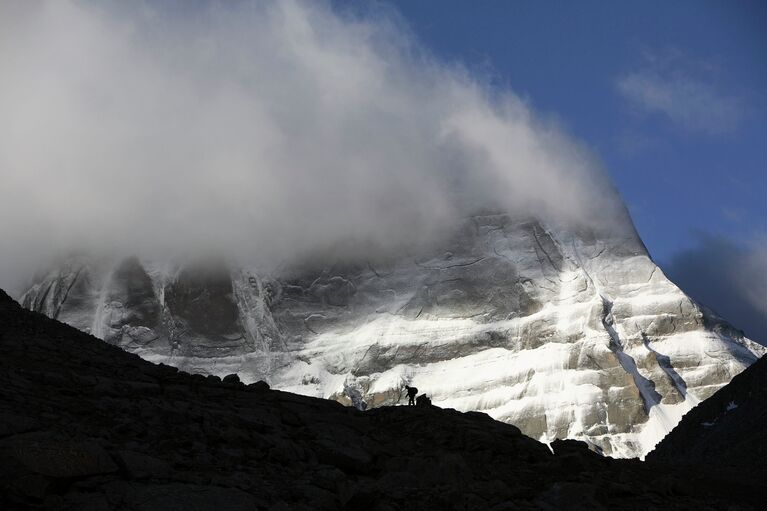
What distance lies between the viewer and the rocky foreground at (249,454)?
68.4 feet

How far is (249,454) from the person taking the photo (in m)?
24.1

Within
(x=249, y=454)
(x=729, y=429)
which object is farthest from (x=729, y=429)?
(x=249, y=454)

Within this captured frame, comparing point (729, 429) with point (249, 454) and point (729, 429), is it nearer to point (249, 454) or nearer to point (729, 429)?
point (729, 429)

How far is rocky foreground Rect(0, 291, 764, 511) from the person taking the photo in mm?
20844

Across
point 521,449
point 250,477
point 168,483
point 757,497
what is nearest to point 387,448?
point 521,449

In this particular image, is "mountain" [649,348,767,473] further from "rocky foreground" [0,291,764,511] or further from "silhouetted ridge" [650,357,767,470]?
"rocky foreground" [0,291,764,511]

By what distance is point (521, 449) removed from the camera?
2909 centimetres

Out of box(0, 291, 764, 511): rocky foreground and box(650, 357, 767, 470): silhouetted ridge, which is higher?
box(650, 357, 767, 470): silhouetted ridge

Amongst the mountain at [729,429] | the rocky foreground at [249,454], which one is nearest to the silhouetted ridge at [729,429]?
the mountain at [729,429]

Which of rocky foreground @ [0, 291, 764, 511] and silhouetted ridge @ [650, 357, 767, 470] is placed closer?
rocky foreground @ [0, 291, 764, 511]

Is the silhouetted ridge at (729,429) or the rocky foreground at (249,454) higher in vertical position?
the silhouetted ridge at (729,429)

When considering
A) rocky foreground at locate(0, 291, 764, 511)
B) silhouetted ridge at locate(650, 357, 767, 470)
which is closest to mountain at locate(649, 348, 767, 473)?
silhouetted ridge at locate(650, 357, 767, 470)

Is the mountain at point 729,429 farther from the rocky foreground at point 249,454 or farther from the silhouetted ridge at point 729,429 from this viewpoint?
the rocky foreground at point 249,454

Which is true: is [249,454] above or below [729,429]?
below
